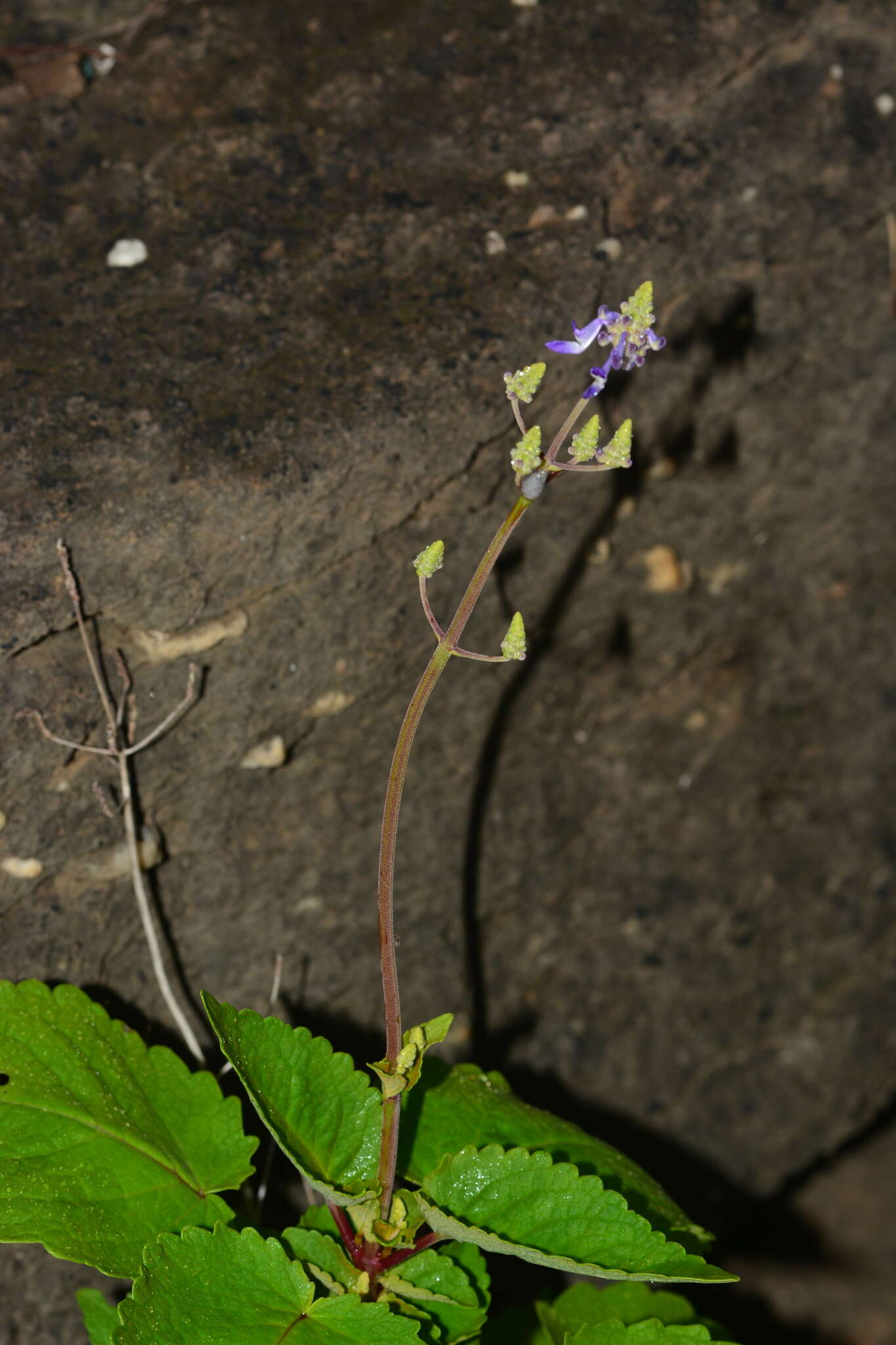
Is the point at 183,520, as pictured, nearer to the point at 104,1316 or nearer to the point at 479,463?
the point at 479,463

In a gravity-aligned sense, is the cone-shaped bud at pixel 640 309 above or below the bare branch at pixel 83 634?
above

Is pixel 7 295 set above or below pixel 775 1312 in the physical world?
above

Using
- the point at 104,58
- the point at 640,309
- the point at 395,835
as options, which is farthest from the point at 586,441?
the point at 104,58

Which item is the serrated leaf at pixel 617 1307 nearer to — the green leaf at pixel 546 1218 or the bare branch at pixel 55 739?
the green leaf at pixel 546 1218

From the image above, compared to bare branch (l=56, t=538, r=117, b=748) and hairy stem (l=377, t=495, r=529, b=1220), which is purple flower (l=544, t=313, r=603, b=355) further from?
bare branch (l=56, t=538, r=117, b=748)

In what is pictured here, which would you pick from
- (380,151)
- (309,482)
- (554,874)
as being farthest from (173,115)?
(554,874)

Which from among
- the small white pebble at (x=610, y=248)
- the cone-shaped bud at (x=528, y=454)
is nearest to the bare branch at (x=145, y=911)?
the cone-shaped bud at (x=528, y=454)
